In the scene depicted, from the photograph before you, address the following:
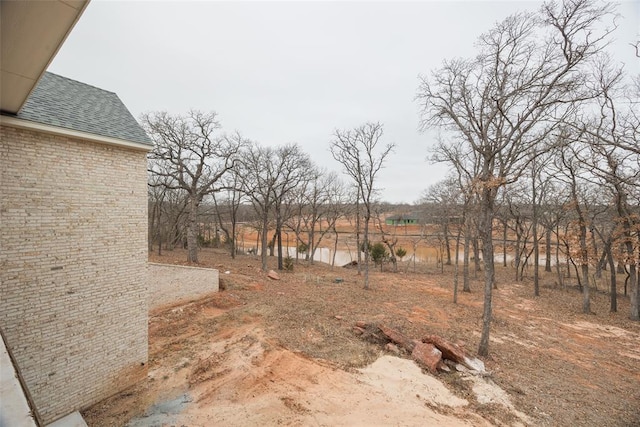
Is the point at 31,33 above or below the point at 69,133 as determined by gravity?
above

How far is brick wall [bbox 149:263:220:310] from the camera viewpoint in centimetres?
1095

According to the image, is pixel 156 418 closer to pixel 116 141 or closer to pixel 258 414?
pixel 258 414

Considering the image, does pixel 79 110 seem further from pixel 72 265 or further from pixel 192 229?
pixel 192 229

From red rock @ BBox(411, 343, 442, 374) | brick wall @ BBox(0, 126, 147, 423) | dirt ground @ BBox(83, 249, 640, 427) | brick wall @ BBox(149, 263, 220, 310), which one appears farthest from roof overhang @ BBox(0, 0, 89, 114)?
red rock @ BBox(411, 343, 442, 374)

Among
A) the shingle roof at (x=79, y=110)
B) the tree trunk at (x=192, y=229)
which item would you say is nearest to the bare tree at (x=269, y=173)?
the tree trunk at (x=192, y=229)

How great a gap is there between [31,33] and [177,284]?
10492 mm

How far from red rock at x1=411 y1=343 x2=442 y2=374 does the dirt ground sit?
284mm

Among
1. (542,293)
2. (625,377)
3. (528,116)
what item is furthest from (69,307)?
(542,293)

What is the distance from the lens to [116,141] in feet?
21.1

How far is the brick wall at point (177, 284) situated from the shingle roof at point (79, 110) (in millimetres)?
6085

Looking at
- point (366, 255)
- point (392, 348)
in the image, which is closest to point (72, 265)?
point (392, 348)

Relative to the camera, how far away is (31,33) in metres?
3.04

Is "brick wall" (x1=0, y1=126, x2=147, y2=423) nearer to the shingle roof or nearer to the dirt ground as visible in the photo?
the shingle roof

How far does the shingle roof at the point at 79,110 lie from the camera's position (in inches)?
224
